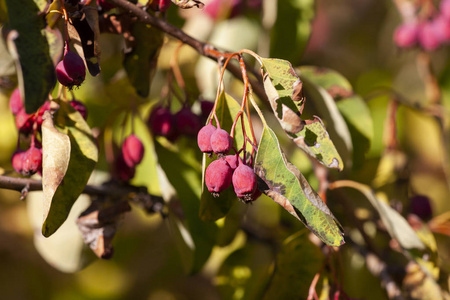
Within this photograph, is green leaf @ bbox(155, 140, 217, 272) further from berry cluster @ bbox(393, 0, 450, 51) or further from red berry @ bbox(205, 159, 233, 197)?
berry cluster @ bbox(393, 0, 450, 51)

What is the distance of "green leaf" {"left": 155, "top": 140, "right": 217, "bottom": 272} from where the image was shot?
45.2 inches

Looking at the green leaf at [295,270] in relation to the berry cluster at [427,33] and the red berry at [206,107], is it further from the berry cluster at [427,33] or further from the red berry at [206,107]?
the berry cluster at [427,33]

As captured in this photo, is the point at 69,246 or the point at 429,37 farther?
the point at 429,37

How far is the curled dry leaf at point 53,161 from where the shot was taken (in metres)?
0.84

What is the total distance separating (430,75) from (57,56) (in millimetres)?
1527

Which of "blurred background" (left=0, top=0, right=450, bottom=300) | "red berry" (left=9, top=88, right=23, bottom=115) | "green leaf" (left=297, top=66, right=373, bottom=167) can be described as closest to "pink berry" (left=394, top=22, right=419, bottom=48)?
"blurred background" (left=0, top=0, right=450, bottom=300)

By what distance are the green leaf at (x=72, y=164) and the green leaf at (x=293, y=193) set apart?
293mm

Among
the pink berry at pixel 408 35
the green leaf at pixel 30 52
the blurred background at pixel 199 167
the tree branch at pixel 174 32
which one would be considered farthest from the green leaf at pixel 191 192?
the pink berry at pixel 408 35

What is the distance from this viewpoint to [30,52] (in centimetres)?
73

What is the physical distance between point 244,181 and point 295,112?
133 millimetres

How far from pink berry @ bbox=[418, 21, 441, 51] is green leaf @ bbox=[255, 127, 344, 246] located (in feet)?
4.29

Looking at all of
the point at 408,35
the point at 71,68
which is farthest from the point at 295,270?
the point at 408,35

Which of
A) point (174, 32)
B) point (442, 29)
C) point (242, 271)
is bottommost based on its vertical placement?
point (242, 271)

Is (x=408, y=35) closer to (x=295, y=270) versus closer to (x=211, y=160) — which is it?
(x=295, y=270)
